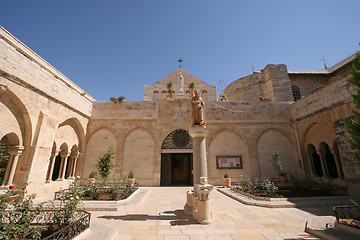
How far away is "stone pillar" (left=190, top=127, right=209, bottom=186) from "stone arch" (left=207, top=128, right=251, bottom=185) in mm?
7339

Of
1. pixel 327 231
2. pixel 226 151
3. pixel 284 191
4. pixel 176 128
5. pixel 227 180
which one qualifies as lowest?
pixel 327 231

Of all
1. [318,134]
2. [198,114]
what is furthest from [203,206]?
[318,134]

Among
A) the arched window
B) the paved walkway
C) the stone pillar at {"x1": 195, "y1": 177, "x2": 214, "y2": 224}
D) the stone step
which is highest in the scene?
the arched window

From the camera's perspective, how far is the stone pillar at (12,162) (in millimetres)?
7688

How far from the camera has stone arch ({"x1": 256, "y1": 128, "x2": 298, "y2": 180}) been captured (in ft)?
42.2

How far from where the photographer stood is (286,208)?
21.2ft

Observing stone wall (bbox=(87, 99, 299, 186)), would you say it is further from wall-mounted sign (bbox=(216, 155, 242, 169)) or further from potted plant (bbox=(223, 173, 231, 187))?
potted plant (bbox=(223, 173, 231, 187))

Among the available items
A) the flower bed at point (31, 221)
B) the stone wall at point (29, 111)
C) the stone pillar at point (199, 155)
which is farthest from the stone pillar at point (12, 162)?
the stone pillar at point (199, 155)

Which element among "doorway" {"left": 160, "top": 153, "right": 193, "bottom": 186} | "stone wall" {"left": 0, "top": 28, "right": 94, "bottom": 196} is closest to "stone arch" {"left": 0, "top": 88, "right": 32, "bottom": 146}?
"stone wall" {"left": 0, "top": 28, "right": 94, "bottom": 196}

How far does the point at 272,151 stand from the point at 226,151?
3.56m

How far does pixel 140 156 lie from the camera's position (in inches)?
508

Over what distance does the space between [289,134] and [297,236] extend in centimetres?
1149

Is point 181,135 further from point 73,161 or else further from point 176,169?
point 73,161

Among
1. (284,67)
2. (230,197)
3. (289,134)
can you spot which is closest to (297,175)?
(289,134)
